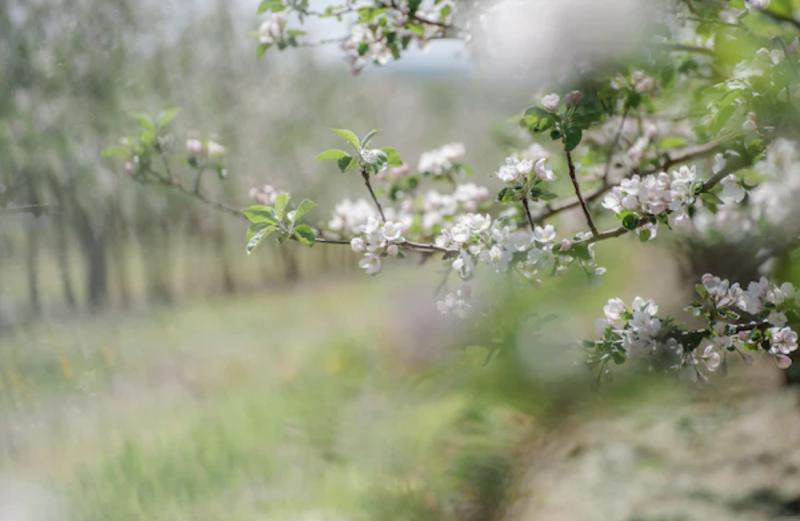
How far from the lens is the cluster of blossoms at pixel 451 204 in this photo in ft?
8.31

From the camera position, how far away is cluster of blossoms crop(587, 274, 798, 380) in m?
1.62

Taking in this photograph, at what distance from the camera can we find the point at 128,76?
38.4 ft

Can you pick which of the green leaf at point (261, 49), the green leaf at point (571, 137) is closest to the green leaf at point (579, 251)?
the green leaf at point (571, 137)

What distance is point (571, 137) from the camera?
5.30 feet

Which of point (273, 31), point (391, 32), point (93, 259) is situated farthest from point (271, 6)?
point (93, 259)

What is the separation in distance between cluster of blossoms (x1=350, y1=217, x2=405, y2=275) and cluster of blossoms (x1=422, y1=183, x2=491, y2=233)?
83 cm

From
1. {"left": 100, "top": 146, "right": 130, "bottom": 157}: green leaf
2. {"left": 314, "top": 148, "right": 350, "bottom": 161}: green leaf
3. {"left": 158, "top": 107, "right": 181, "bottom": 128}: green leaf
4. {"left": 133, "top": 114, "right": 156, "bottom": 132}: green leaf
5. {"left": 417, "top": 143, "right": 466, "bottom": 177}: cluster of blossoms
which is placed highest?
{"left": 133, "top": 114, "right": 156, "bottom": 132}: green leaf

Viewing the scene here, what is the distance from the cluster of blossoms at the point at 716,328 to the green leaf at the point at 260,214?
824mm

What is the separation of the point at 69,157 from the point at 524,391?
9.55m

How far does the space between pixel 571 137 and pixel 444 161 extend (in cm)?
100

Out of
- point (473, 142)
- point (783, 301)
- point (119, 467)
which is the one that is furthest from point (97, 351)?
point (473, 142)

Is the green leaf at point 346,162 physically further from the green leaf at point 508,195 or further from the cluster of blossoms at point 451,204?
the cluster of blossoms at point 451,204

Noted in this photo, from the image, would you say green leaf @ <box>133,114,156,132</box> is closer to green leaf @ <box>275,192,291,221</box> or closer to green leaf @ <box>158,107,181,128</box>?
green leaf @ <box>158,107,181,128</box>


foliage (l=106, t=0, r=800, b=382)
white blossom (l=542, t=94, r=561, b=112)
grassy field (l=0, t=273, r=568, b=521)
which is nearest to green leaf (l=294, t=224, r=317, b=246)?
foliage (l=106, t=0, r=800, b=382)
